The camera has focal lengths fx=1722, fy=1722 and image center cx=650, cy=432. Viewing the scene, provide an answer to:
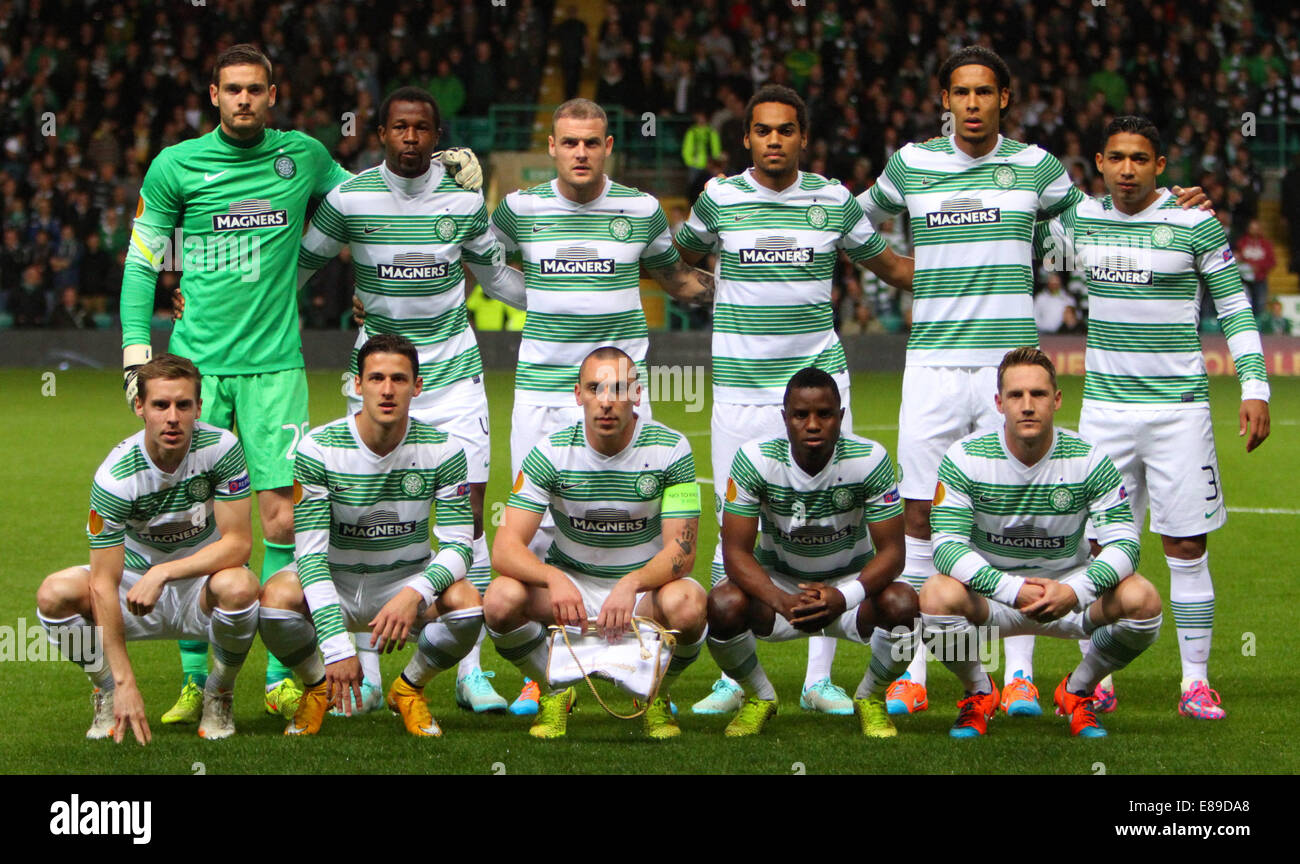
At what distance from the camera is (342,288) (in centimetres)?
2017

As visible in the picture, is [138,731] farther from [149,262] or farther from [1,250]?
[1,250]

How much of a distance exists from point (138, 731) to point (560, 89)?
20.7m

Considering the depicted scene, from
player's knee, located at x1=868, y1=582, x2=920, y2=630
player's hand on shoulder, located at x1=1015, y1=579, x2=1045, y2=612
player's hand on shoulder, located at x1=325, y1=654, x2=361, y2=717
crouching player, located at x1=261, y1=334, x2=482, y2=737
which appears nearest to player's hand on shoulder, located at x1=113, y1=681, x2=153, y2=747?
crouching player, located at x1=261, y1=334, x2=482, y2=737

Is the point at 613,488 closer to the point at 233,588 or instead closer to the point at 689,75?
the point at 233,588

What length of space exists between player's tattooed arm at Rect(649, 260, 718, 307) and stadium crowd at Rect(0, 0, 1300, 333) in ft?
45.4

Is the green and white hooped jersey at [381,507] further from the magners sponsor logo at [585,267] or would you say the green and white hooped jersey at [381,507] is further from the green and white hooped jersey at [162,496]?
the magners sponsor logo at [585,267]

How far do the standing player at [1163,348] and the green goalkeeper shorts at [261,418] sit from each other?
305 cm

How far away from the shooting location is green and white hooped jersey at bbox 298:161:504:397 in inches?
264

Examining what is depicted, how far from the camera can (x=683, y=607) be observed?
231 inches

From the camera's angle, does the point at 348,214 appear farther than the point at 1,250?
No

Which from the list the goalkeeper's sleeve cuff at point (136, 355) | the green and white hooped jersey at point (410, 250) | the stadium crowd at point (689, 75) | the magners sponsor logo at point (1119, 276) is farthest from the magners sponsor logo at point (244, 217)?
the stadium crowd at point (689, 75)

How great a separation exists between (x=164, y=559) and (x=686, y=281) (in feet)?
7.68

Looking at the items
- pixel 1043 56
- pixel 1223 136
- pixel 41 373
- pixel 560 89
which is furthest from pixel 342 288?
pixel 1223 136

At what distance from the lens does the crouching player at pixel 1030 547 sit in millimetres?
5773
